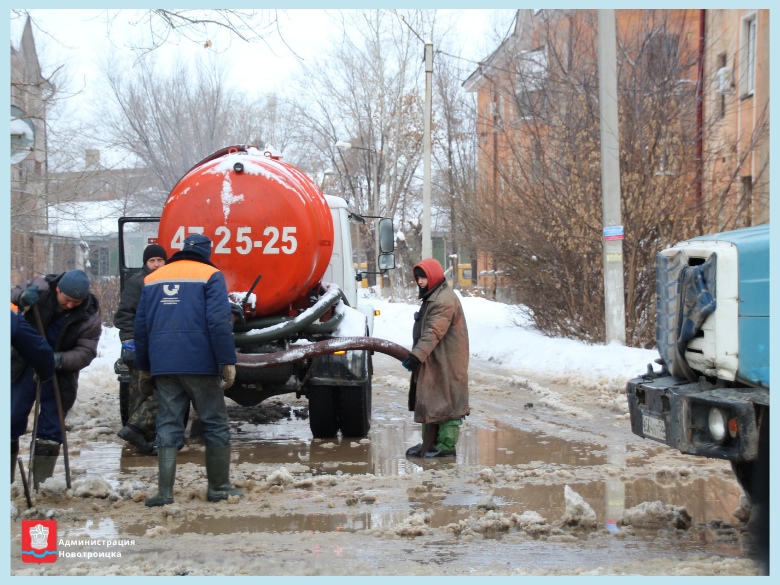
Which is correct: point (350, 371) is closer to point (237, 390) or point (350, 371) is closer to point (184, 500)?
point (237, 390)

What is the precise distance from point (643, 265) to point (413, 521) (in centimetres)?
1068

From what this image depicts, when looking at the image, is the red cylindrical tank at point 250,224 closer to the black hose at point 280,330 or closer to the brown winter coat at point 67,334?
the black hose at point 280,330

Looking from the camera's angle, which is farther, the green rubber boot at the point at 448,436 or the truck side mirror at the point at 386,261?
the truck side mirror at the point at 386,261

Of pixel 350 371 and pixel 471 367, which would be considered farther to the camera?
pixel 471 367

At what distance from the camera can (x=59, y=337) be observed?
6570mm

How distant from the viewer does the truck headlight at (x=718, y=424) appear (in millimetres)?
4630

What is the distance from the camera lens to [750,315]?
4.60 meters

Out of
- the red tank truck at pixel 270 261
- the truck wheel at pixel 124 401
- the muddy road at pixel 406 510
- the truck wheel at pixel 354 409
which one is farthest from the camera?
the truck wheel at pixel 124 401

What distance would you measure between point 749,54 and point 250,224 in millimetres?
15854

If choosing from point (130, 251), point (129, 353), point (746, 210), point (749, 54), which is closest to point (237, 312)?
point (129, 353)

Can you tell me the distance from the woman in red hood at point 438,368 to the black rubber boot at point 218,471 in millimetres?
1895

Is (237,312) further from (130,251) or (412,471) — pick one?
(130,251)

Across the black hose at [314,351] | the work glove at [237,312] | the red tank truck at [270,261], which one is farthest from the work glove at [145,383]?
the work glove at [237,312]

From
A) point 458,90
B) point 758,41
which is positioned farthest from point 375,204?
point 758,41
